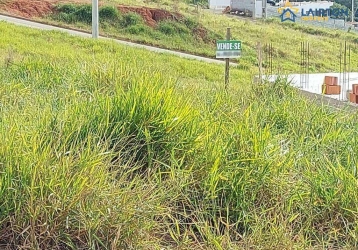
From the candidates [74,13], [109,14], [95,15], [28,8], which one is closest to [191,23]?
[109,14]

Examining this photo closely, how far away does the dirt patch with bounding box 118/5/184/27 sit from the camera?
22.7 m

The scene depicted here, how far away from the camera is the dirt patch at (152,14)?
74.3ft

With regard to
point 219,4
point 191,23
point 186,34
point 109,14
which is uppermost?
point 219,4

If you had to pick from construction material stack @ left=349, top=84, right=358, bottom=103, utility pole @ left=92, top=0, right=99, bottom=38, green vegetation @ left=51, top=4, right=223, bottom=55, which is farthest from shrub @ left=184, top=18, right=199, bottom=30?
construction material stack @ left=349, top=84, right=358, bottom=103

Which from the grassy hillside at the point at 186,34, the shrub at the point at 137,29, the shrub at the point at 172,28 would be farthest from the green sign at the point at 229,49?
the shrub at the point at 172,28

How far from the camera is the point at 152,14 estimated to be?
2312cm

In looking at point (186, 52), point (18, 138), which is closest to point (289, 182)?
point (18, 138)

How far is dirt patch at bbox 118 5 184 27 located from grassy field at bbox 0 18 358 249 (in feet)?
63.7

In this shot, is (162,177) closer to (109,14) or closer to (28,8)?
(109,14)

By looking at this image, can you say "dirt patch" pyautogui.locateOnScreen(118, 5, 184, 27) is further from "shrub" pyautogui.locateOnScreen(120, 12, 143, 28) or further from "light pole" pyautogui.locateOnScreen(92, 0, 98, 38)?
"light pole" pyautogui.locateOnScreen(92, 0, 98, 38)

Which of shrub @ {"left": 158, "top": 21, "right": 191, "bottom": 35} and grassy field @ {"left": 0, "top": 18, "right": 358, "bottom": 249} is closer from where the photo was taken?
grassy field @ {"left": 0, "top": 18, "right": 358, "bottom": 249}

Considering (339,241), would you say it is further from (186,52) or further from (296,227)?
(186,52)

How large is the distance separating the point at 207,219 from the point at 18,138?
3.35ft

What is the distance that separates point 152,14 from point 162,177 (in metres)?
20.9
